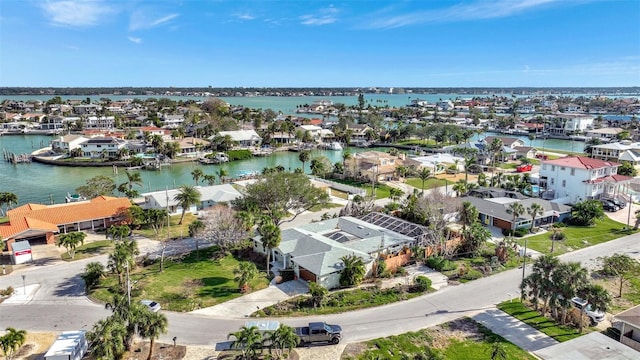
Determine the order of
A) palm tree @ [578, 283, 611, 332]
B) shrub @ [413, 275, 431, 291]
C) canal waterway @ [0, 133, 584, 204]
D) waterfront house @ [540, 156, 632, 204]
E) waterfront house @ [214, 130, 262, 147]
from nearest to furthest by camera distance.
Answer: palm tree @ [578, 283, 611, 332]
shrub @ [413, 275, 431, 291]
waterfront house @ [540, 156, 632, 204]
canal waterway @ [0, 133, 584, 204]
waterfront house @ [214, 130, 262, 147]

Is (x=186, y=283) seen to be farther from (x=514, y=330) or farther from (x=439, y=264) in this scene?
(x=514, y=330)

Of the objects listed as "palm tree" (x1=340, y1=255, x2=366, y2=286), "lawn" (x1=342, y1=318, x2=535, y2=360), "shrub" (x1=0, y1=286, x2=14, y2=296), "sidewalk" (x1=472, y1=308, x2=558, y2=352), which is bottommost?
"sidewalk" (x1=472, y1=308, x2=558, y2=352)

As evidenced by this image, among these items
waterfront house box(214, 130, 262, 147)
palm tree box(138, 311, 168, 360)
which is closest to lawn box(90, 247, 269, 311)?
palm tree box(138, 311, 168, 360)

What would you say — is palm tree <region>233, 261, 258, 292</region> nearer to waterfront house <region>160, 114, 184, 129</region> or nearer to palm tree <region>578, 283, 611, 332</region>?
palm tree <region>578, 283, 611, 332</region>

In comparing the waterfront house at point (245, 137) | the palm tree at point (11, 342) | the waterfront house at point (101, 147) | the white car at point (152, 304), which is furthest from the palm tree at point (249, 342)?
the waterfront house at point (245, 137)

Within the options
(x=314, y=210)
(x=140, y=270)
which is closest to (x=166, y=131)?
(x=314, y=210)

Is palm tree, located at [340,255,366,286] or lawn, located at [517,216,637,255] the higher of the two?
palm tree, located at [340,255,366,286]
